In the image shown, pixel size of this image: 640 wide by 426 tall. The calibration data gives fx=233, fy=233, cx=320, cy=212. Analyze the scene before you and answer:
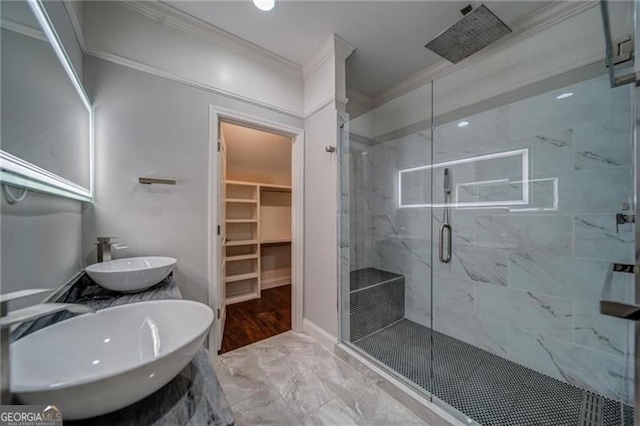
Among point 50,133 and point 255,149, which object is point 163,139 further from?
point 255,149

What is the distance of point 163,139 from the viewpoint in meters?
1.79

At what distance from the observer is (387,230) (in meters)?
2.89

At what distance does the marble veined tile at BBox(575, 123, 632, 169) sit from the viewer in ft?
4.99

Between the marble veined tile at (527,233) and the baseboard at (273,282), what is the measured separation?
308 cm

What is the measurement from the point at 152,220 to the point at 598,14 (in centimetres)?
343

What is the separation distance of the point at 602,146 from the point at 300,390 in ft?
8.81

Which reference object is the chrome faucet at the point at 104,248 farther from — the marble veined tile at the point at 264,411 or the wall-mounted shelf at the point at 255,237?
the wall-mounted shelf at the point at 255,237

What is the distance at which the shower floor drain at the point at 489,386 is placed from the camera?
1.41 meters

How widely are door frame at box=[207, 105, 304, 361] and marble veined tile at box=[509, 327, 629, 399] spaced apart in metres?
1.95

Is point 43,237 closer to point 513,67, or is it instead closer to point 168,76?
point 168,76

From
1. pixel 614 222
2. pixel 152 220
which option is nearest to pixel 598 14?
pixel 614 222


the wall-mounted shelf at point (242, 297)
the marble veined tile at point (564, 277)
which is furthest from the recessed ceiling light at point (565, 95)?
the wall-mounted shelf at point (242, 297)

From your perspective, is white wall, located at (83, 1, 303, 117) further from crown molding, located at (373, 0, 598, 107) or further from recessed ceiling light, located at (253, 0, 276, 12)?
crown molding, located at (373, 0, 598, 107)

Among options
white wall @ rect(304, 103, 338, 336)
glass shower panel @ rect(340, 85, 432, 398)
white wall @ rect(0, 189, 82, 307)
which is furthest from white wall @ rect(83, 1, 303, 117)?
white wall @ rect(0, 189, 82, 307)
